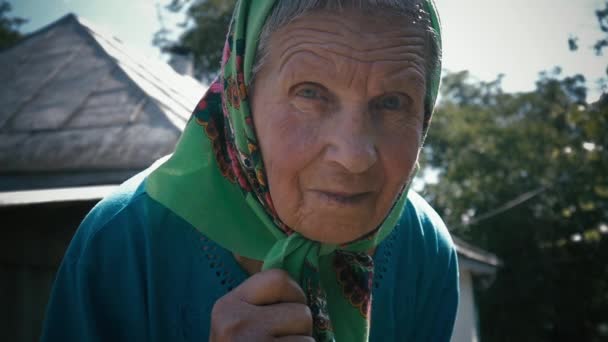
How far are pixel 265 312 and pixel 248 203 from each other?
45cm

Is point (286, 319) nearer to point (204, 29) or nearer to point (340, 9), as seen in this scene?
point (340, 9)

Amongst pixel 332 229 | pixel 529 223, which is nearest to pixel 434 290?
pixel 332 229

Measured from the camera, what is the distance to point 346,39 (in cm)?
136

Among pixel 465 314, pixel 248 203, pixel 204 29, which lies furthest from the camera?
pixel 204 29

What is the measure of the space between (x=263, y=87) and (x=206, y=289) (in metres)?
0.72

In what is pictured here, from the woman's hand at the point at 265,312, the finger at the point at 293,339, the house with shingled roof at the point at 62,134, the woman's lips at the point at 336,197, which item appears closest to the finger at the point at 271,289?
the woman's hand at the point at 265,312

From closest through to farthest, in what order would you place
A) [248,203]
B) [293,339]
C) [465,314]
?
[293,339] < [248,203] < [465,314]

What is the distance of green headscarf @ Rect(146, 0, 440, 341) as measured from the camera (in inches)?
58.3

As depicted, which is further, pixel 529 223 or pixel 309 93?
pixel 529 223

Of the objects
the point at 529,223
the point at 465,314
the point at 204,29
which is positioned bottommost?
the point at 529,223

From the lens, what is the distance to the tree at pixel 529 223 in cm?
2227

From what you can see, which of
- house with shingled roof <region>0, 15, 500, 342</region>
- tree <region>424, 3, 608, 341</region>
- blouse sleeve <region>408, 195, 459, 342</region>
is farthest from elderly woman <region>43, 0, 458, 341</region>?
tree <region>424, 3, 608, 341</region>

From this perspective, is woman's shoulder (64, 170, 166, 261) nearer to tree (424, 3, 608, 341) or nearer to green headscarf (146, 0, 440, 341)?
green headscarf (146, 0, 440, 341)

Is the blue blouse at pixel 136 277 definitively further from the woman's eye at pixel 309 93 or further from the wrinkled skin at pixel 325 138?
the woman's eye at pixel 309 93
